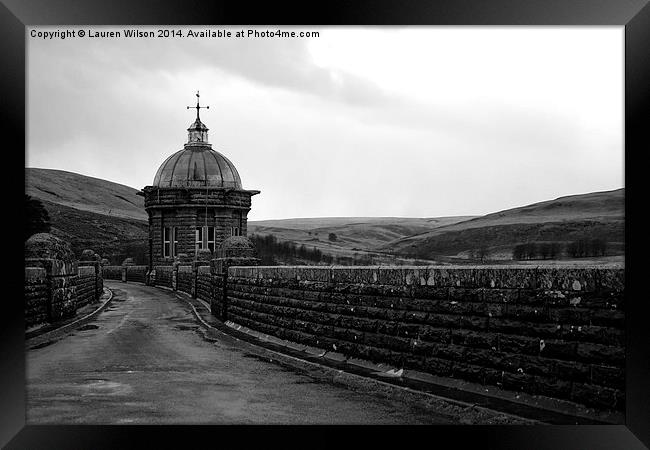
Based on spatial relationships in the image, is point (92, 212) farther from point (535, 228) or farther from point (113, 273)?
point (535, 228)

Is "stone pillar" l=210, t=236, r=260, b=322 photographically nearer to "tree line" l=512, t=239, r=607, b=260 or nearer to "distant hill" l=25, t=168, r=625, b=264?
"distant hill" l=25, t=168, r=625, b=264

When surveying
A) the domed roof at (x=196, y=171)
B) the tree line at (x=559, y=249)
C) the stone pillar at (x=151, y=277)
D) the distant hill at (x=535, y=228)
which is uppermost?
the domed roof at (x=196, y=171)

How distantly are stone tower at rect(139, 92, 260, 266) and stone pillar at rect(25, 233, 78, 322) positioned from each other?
1959 cm

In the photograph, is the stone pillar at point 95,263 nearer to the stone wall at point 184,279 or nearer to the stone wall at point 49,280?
the stone wall at point 184,279

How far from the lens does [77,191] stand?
52.2 ft

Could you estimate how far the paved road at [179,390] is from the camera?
282 inches

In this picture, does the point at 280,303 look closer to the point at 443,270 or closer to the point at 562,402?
the point at 443,270

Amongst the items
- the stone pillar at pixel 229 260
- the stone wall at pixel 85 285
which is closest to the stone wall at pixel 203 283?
the stone wall at pixel 85 285
